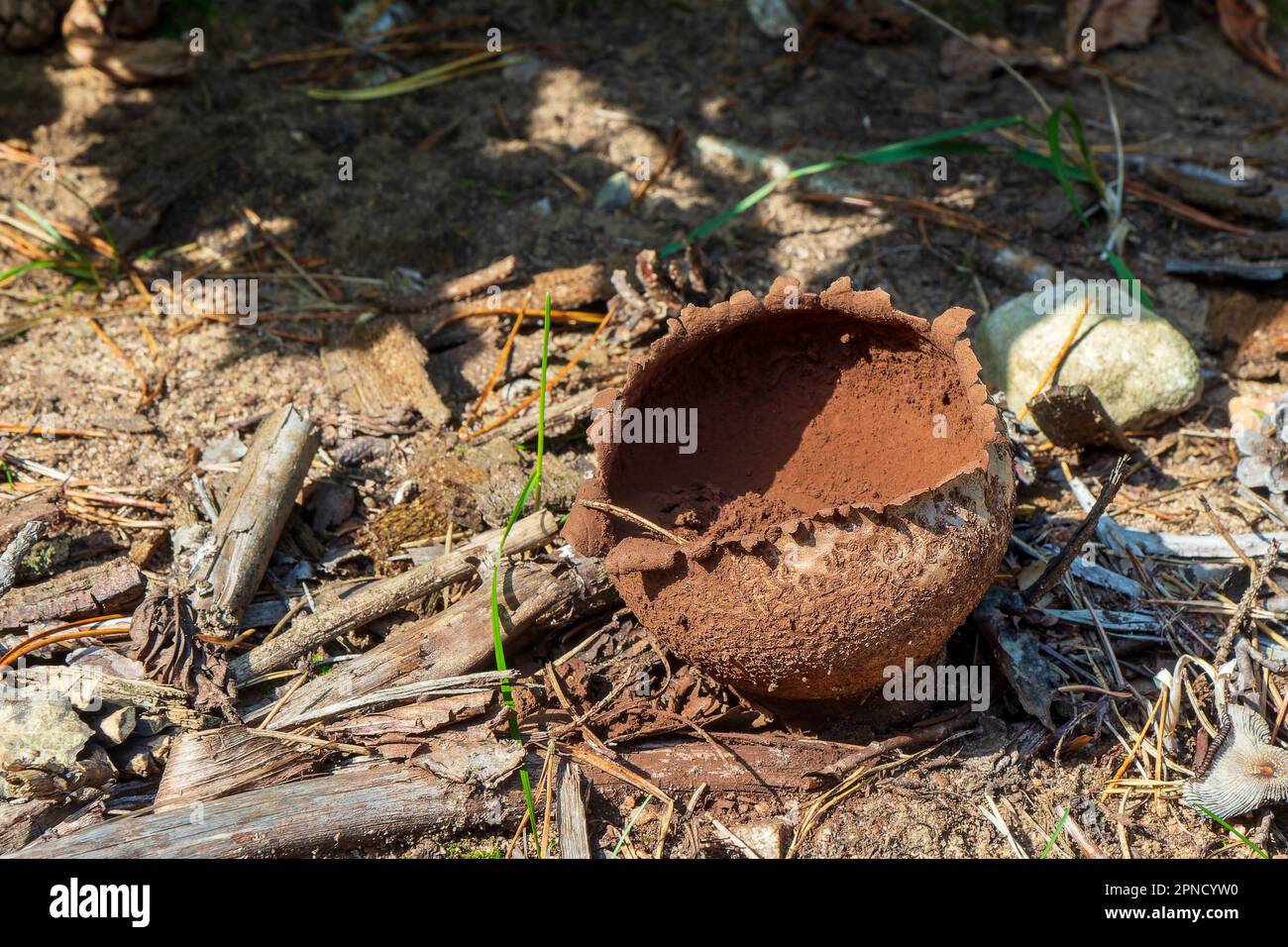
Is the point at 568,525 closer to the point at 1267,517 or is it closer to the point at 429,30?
the point at 1267,517

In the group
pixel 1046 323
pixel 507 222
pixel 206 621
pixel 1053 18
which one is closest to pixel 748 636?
pixel 206 621

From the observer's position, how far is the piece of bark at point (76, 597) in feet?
9.29

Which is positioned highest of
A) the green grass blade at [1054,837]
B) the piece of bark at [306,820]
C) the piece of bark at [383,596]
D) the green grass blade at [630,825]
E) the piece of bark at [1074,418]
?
the piece of bark at [1074,418]

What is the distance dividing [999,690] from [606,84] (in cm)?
330

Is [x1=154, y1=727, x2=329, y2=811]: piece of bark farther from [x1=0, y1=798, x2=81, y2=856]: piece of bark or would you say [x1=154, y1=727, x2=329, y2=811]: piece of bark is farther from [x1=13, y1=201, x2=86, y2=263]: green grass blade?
[x1=13, y1=201, x2=86, y2=263]: green grass blade

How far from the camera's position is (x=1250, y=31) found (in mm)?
5219

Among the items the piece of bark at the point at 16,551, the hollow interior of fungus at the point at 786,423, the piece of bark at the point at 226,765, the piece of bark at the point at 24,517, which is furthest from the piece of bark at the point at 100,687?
the hollow interior of fungus at the point at 786,423

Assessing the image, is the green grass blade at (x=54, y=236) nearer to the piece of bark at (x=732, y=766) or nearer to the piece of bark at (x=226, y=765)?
the piece of bark at (x=226, y=765)

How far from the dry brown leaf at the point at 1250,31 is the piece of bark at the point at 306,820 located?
491 centimetres

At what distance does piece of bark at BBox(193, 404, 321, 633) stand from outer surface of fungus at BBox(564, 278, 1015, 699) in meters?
0.97

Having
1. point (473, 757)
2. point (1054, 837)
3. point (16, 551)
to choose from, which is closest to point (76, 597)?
point (16, 551)

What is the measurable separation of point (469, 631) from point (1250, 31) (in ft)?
15.7

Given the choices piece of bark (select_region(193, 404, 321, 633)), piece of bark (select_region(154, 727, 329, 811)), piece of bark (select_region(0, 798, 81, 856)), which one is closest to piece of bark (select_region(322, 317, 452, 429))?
Answer: piece of bark (select_region(193, 404, 321, 633))

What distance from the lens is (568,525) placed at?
2.57m
